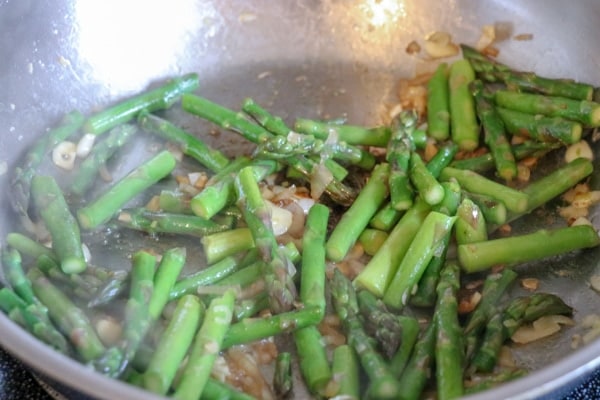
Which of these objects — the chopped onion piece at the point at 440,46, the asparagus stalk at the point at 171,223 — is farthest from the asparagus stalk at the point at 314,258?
the chopped onion piece at the point at 440,46

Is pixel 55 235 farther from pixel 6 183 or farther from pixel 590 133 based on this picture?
pixel 590 133

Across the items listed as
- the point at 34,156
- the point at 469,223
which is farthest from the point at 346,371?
the point at 34,156

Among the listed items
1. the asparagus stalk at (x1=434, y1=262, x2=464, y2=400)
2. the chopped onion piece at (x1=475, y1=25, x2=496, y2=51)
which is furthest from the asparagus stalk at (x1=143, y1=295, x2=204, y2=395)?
the chopped onion piece at (x1=475, y1=25, x2=496, y2=51)

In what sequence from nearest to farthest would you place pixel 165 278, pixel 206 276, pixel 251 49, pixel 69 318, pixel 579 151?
pixel 69 318
pixel 165 278
pixel 206 276
pixel 579 151
pixel 251 49

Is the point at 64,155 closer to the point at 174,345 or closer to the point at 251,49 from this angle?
the point at 251,49

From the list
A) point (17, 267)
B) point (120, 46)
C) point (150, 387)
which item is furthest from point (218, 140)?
point (150, 387)

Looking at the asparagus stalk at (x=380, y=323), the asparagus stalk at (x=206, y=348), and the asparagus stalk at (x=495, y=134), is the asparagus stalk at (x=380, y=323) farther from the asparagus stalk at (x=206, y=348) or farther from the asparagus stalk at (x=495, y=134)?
the asparagus stalk at (x=495, y=134)
